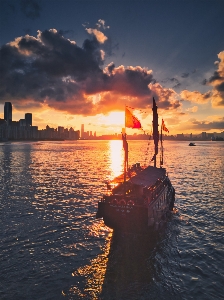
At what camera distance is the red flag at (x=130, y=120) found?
886 inches

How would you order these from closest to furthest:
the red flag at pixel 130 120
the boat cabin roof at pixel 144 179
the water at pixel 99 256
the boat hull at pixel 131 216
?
the water at pixel 99 256 < the boat hull at pixel 131 216 < the red flag at pixel 130 120 < the boat cabin roof at pixel 144 179

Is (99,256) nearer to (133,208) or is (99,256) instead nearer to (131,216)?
(131,216)

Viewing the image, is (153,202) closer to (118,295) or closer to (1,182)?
(118,295)

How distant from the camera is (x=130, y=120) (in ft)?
75.0

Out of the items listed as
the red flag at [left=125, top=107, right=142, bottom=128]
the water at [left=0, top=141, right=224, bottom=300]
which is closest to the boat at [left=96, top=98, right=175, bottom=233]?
the red flag at [left=125, top=107, right=142, bottom=128]

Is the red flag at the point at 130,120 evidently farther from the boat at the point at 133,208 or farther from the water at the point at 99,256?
the water at the point at 99,256

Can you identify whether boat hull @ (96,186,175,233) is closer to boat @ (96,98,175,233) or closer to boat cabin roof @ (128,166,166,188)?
boat @ (96,98,175,233)

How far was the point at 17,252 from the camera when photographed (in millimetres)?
18484

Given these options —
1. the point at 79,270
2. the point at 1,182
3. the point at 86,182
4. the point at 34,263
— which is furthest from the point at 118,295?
the point at 1,182

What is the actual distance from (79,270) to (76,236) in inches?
232

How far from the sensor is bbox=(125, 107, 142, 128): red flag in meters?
22.5

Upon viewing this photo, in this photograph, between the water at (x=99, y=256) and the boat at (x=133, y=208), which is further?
the boat at (x=133, y=208)

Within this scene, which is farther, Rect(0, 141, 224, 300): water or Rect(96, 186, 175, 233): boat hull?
Rect(96, 186, 175, 233): boat hull

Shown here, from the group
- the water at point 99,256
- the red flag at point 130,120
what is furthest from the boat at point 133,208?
the water at point 99,256
